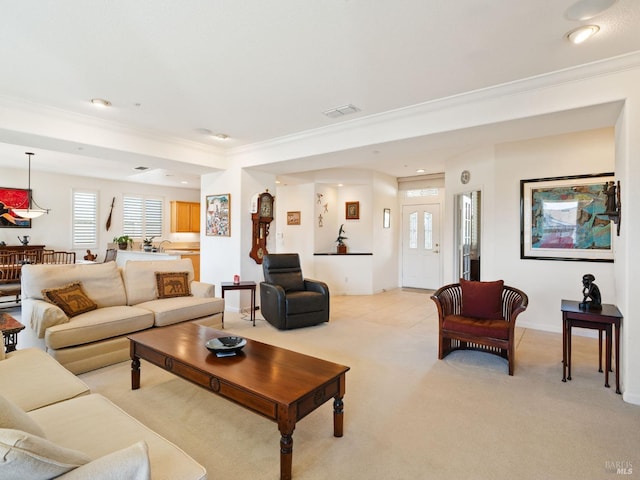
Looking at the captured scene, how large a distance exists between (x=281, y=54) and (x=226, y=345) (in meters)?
2.28

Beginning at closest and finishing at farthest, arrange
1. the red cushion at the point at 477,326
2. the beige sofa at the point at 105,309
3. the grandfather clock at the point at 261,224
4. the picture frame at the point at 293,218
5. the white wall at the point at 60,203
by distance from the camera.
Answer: the beige sofa at the point at 105,309
the red cushion at the point at 477,326
the grandfather clock at the point at 261,224
the white wall at the point at 60,203
the picture frame at the point at 293,218

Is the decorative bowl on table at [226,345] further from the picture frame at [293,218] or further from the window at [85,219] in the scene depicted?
the window at [85,219]

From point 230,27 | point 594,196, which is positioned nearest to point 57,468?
point 230,27

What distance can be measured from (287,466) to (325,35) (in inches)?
107

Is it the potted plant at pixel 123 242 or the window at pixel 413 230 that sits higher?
the window at pixel 413 230

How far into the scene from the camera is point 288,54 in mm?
2697

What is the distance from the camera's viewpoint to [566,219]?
450 centimetres

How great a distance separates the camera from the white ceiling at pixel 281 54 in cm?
218

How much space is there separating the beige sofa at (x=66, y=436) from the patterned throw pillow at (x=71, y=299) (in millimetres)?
974

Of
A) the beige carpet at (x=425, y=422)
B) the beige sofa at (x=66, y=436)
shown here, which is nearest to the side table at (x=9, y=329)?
the beige sofa at (x=66, y=436)

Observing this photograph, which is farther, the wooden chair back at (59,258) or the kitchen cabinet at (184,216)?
the kitchen cabinet at (184,216)

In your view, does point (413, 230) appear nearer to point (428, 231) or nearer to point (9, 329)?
point (428, 231)

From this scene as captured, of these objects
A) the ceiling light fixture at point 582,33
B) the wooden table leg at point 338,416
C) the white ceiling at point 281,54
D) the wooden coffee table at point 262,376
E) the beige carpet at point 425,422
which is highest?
the white ceiling at point 281,54

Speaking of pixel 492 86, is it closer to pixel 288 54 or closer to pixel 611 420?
pixel 288 54
